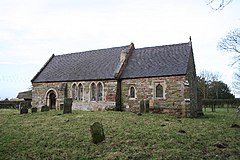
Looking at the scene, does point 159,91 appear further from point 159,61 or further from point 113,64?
point 113,64

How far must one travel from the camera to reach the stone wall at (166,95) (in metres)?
24.5

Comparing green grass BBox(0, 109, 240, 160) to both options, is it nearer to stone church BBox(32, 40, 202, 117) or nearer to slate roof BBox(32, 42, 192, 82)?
stone church BBox(32, 40, 202, 117)

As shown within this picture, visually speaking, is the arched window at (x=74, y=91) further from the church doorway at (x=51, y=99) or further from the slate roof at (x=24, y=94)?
the slate roof at (x=24, y=94)

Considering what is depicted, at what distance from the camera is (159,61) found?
28.2 meters

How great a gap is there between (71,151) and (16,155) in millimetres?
2354

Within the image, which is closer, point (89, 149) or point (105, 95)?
point (89, 149)

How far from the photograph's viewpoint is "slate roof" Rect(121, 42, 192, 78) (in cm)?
2612

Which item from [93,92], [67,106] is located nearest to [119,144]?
[67,106]

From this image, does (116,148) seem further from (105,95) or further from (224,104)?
(224,104)

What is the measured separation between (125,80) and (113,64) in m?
3.43

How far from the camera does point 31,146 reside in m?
12.1

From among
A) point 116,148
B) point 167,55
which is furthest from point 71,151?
point 167,55

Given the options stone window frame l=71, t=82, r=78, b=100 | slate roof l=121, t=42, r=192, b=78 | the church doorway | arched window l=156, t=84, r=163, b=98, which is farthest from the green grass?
the church doorway

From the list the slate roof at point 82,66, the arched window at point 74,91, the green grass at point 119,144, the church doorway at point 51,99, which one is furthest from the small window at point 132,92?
the green grass at point 119,144
